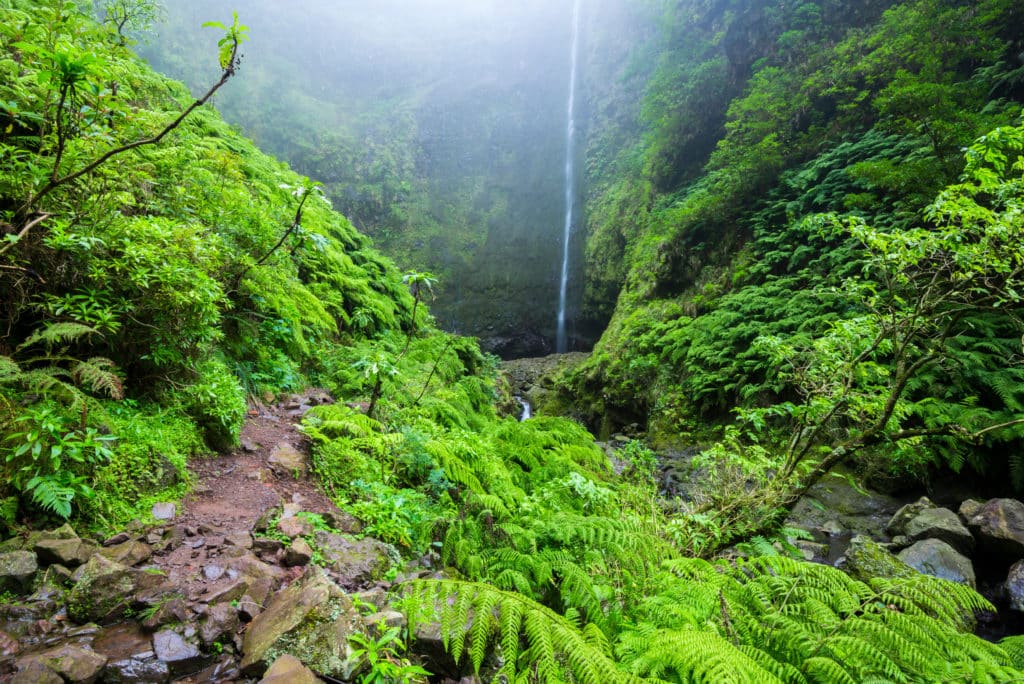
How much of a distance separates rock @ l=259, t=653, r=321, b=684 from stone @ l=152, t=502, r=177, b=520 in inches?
51.8

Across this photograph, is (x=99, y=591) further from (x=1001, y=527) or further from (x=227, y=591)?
(x=1001, y=527)

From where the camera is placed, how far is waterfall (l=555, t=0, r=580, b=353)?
21844 millimetres

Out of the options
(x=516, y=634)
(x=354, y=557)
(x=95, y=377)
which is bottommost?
(x=354, y=557)

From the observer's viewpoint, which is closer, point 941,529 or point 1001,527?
point 1001,527

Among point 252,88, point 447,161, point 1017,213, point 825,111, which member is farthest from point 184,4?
point 1017,213

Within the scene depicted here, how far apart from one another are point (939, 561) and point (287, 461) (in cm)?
658

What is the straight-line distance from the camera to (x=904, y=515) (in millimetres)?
5422

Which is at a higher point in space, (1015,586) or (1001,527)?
(1001,527)

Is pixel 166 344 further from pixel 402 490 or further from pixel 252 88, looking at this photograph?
pixel 252 88

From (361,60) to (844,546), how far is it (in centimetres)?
3532

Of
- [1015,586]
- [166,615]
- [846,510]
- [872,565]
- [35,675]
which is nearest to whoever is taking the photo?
[35,675]

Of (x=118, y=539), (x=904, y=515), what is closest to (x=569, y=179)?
(x=904, y=515)

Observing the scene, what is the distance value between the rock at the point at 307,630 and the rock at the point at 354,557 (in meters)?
0.48

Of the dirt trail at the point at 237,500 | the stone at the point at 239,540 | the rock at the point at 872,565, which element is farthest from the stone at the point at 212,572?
the rock at the point at 872,565
